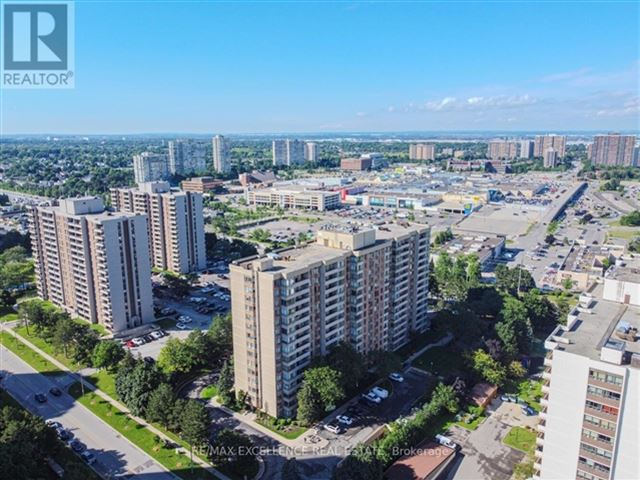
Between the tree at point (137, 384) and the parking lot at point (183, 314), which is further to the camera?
the parking lot at point (183, 314)

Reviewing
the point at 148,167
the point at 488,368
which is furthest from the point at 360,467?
the point at 148,167

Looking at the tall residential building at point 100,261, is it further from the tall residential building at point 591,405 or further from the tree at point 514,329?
the tall residential building at point 591,405

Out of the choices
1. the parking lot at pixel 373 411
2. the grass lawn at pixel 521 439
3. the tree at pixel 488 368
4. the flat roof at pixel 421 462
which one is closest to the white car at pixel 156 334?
the parking lot at pixel 373 411

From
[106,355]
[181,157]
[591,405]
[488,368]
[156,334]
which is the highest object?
[181,157]

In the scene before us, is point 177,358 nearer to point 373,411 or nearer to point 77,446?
point 77,446

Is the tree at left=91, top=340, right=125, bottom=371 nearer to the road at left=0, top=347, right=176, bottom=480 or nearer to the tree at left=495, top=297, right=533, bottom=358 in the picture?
the road at left=0, top=347, right=176, bottom=480
